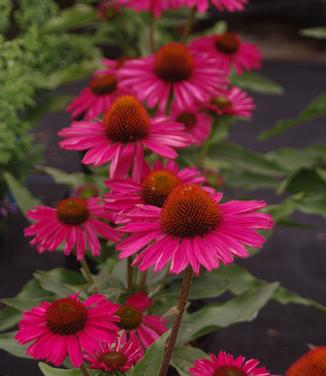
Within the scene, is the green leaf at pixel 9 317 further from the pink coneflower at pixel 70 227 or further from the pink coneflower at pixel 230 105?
the pink coneflower at pixel 230 105

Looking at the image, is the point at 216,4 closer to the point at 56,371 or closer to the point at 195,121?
the point at 195,121

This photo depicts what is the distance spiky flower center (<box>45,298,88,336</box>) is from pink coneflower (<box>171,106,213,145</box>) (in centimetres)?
45

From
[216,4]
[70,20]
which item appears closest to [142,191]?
[216,4]

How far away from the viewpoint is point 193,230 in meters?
0.60

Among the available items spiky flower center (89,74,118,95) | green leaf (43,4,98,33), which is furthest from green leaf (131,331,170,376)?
green leaf (43,4,98,33)

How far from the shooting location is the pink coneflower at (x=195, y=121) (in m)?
1.07

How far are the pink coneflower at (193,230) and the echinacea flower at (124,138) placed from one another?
0.14m

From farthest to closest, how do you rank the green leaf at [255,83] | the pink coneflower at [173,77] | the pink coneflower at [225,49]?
the green leaf at [255,83] → the pink coneflower at [225,49] → the pink coneflower at [173,77]

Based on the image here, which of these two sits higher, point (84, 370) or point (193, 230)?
point (193, 230)

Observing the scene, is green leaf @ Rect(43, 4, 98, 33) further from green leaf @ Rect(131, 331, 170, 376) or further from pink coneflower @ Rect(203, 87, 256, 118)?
green leaf @ Rect(131, 331, 170, 376)

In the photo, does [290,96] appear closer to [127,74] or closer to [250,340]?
[250,340]

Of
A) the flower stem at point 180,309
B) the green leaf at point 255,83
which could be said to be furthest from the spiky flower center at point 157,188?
the green leaf at point 255,83

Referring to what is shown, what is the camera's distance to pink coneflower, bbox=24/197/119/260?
82cm

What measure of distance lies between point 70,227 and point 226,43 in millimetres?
531
